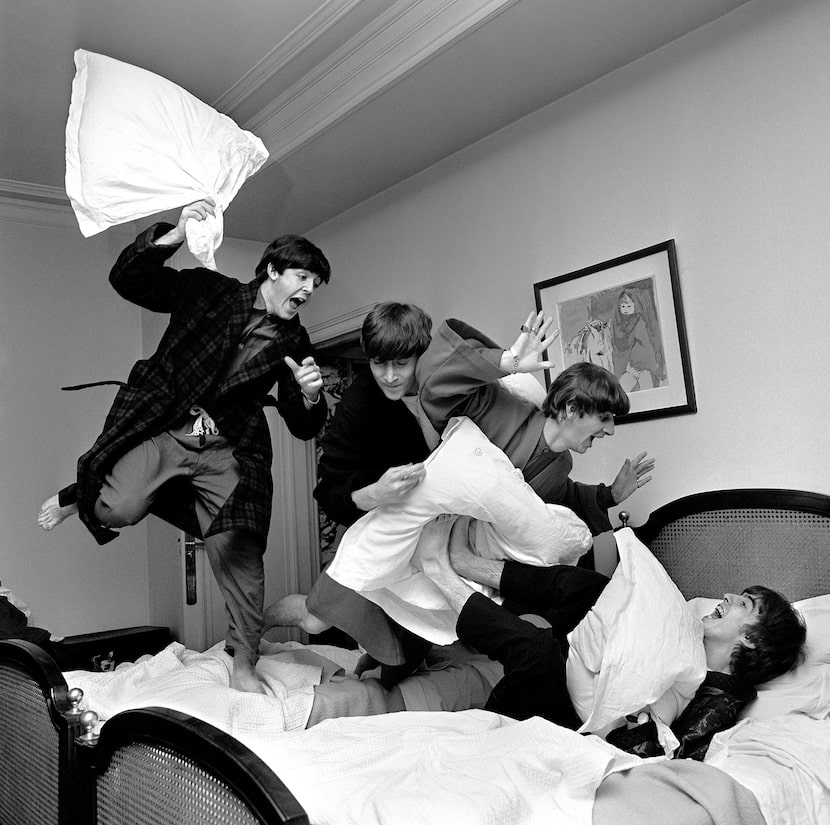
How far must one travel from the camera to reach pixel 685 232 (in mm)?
2701

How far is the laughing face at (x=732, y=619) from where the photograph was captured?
2.11m

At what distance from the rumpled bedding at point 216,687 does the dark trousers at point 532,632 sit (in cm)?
54

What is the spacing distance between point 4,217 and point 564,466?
10.6 feet

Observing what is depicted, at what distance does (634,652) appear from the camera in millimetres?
1842

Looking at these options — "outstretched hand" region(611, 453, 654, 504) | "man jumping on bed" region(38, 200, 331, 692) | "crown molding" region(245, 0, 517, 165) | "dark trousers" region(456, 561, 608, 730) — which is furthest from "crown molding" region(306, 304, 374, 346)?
"dark trousers" region(456, 561, 608, 730)

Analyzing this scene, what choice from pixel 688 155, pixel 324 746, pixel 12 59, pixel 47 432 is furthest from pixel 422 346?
pixel 47 432

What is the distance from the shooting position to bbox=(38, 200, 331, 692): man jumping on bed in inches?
94.5

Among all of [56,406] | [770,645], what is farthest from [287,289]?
[56,406]

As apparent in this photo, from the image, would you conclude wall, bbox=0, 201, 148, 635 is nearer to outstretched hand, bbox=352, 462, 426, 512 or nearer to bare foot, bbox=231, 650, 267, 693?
bare foot, bbox=231, 650, 267, 693

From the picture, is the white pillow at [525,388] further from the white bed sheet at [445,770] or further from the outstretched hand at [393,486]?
the white bed sheet at [445,770]

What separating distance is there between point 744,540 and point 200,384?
1.67 meters

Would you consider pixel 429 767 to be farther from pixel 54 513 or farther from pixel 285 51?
pixel 285 51

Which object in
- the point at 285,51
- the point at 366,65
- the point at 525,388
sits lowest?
the point at 525,388

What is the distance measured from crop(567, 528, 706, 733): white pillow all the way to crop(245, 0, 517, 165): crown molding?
5.64 feet
